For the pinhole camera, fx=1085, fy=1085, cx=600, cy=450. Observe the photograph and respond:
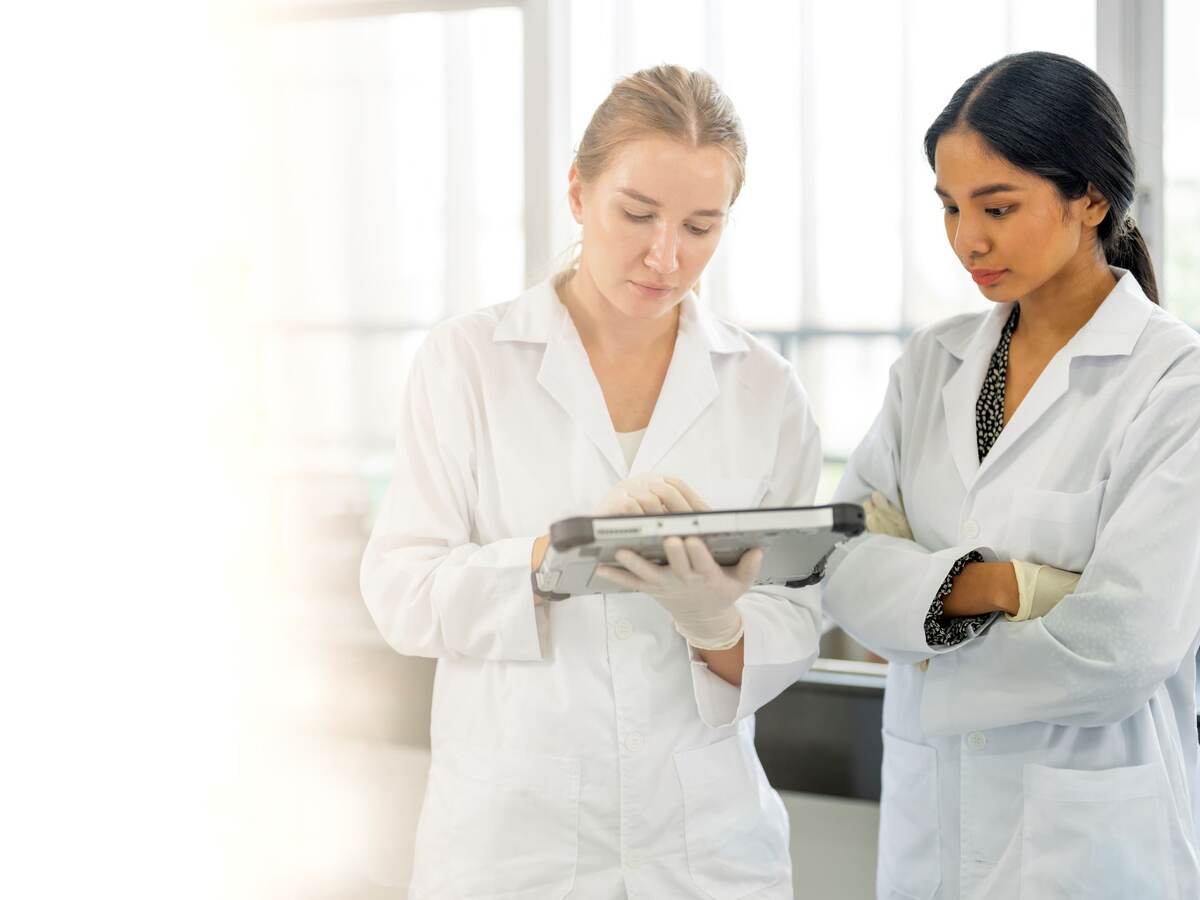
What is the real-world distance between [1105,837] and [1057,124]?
0.77 m

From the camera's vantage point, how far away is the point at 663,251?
1168mm

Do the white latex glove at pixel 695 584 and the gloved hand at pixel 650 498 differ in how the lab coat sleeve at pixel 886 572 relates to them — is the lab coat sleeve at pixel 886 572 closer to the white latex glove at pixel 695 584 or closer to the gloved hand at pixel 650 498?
the white latex glove at pixel 695 584

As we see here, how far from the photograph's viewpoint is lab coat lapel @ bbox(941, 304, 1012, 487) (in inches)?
50.7

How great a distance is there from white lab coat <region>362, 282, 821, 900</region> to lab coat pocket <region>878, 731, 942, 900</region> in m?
0.17

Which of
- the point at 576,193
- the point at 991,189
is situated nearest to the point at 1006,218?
the point at 991,189

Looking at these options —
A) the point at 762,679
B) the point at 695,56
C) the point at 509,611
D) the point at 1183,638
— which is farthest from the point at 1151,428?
the point at 695,56

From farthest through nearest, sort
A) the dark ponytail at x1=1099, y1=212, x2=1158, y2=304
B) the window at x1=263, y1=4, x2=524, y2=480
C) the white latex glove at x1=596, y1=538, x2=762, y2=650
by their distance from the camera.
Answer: the window at x1=263, y1=4, x2=524, y2=480 < the dark ponytail at x1=1099, y1=212, x2=1158, y2=304 < the white latex glove at x1=596, y1=538, x2=762, y2=650

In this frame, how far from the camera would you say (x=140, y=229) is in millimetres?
1343

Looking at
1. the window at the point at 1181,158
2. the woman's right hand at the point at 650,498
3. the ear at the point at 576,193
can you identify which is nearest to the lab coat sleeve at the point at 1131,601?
the woman's right hand at the point at 650,498

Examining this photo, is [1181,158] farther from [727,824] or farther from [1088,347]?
[727,824]

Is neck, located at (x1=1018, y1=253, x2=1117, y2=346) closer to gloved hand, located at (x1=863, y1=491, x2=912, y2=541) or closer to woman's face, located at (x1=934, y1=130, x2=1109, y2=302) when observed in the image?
woman's face, located at (x1=934, y1=130, x2=1109, y2=302)

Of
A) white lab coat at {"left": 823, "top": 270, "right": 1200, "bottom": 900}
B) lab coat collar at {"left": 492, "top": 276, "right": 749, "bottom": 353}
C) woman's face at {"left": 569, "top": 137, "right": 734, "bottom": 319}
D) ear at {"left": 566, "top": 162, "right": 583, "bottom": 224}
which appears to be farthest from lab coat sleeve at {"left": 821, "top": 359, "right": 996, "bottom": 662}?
ear at {"left": 566, "top": 162, "right": 583, "bottom": 224}

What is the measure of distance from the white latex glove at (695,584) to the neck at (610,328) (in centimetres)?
34

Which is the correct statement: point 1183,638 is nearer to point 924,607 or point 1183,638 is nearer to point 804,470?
point 924,607
